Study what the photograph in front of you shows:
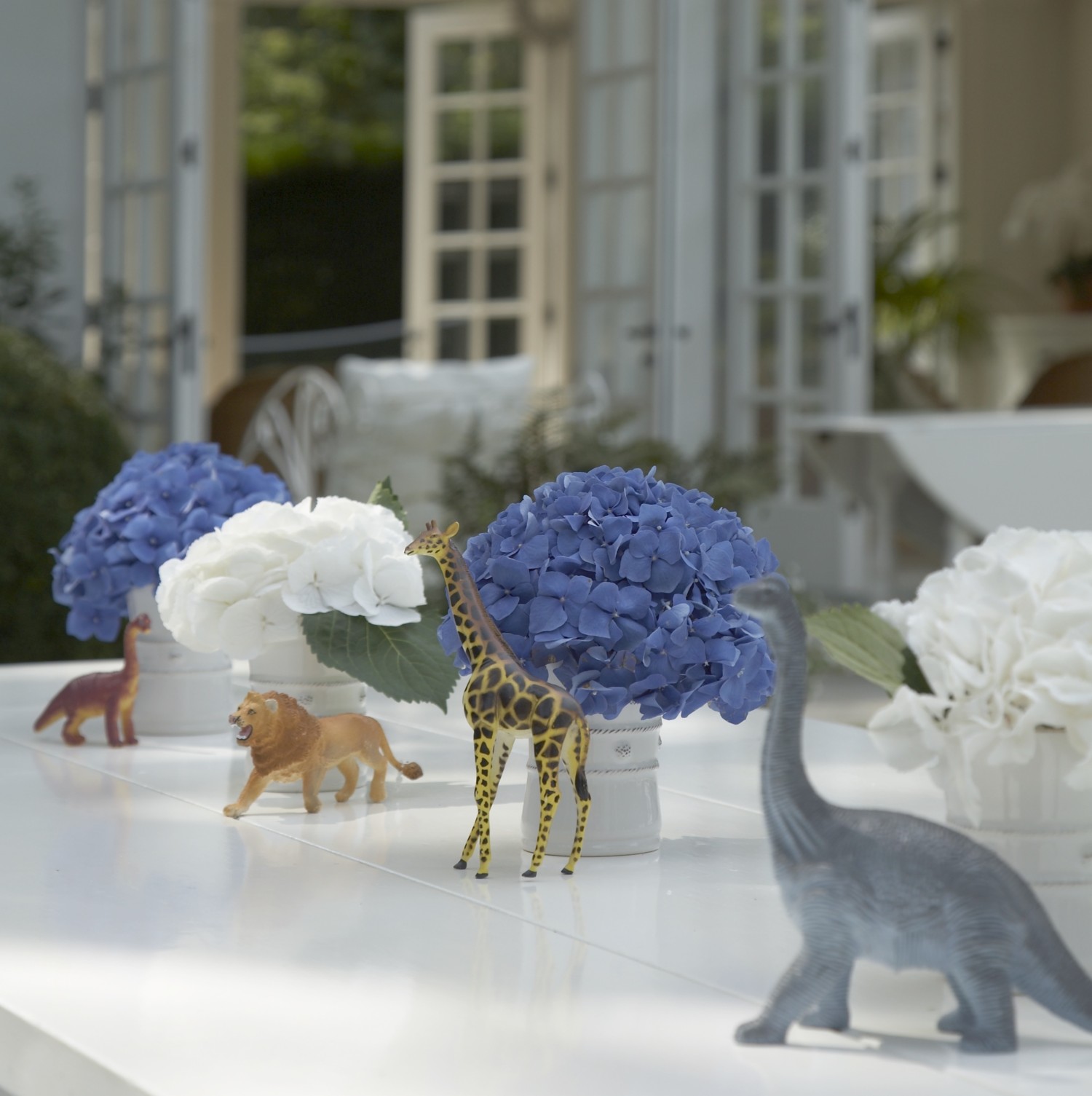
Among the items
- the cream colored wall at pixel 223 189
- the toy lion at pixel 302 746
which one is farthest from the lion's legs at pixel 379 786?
the cream colored wall at pixel 223 189

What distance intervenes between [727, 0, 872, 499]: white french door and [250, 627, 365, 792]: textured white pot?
15.0 feet

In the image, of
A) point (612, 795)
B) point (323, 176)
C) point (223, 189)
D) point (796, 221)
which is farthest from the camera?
point (323, 176)

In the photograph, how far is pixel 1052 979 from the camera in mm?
714

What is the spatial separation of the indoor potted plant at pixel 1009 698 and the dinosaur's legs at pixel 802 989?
0.21 meters

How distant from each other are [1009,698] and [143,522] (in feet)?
2.67

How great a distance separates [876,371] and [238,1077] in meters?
6.86

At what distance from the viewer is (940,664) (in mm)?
925

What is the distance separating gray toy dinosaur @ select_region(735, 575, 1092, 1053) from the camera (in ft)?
2.34

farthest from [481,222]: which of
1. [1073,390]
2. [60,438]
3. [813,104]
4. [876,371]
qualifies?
[60,438]

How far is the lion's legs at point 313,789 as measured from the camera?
1.18m

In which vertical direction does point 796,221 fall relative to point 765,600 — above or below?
above

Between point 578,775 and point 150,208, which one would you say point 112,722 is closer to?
point 578,775

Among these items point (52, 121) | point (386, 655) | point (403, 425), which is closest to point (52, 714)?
point (386, 655)

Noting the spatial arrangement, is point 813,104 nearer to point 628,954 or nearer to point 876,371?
point 876,371
